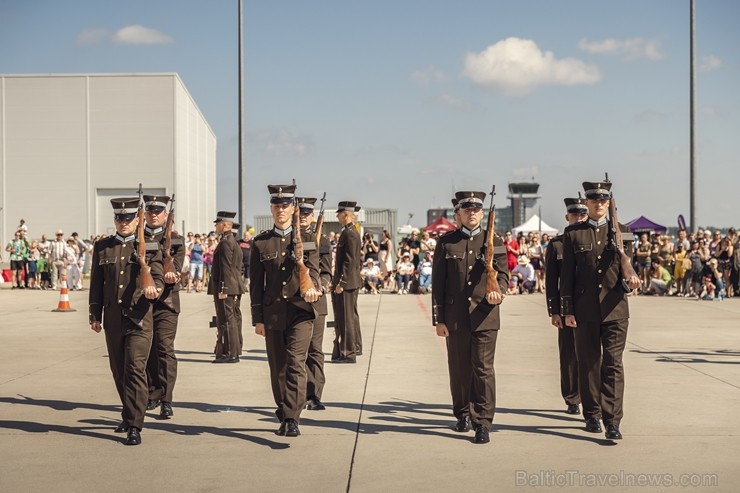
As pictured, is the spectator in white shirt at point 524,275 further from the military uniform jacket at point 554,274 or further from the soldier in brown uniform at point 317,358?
the military uniform jacket at point 554,274

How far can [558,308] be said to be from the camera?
8.94 m

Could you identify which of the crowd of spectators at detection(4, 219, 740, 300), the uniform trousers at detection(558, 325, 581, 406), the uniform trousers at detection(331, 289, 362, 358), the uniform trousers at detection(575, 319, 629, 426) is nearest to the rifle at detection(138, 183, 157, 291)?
the uniform trousers at detection(575, 319, 629, 426)

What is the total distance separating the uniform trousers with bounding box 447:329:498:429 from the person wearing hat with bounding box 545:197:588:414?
837 mm

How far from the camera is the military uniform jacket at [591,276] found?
336 inches

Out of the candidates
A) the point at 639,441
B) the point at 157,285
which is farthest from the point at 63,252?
the point at 639,441

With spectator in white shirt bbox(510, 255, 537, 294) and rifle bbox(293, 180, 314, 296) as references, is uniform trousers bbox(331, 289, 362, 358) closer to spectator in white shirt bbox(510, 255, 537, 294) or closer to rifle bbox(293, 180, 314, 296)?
rifle bbox(293, 180, 314, 296)

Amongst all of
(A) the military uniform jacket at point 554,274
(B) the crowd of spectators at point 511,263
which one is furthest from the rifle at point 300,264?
(B) the crowd of spectators at point 511,263

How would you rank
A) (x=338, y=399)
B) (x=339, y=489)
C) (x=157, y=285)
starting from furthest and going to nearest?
1. (x=338, y=399)
2. (x=157, y=285)
3. (x=339, y=489)

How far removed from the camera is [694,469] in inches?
283

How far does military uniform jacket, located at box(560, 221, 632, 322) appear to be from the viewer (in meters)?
8.54

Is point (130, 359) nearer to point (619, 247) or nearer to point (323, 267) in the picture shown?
point (323, 267)

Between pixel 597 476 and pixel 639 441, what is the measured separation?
4.37 ft

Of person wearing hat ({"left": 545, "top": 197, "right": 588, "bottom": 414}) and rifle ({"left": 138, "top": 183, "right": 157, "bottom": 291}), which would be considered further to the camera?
person wearing hat ({"left": 545, "top": 197, "right": 588, "bottom": 414})

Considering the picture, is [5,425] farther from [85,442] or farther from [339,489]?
[339,489]
